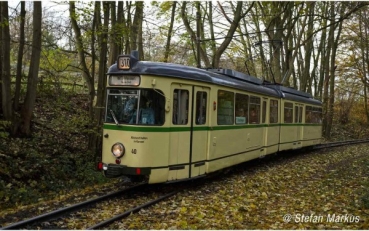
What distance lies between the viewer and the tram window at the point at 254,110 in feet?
39.9

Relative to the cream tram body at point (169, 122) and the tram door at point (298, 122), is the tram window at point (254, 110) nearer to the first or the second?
the cream tram body at point (169, 122)

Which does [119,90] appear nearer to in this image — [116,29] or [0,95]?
[116,29]

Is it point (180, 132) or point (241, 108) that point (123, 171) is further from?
point (241, 108)

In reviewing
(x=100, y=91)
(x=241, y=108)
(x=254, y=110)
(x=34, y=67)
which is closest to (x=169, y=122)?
(x=241, y=108)

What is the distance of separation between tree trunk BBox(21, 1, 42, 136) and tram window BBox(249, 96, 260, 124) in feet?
23.0

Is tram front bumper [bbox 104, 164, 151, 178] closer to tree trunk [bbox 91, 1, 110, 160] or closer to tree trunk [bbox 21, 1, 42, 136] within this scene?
tree trunk [bbox 91, 1, 110, 160]

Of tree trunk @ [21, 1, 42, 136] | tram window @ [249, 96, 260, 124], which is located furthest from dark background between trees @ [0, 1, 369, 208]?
tram window @ [249, 96, 260, 124]

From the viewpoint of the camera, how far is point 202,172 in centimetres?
941

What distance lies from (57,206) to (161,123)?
8.62 ft

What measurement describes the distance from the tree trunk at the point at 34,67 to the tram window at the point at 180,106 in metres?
6.22

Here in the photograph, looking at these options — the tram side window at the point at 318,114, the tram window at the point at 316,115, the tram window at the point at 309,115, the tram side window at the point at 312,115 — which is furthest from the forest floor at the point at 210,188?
the tram side window at the point at 318,114

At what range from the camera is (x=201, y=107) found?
9.16 m

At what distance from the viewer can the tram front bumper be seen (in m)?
7.98

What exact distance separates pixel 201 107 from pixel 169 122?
1.19m
